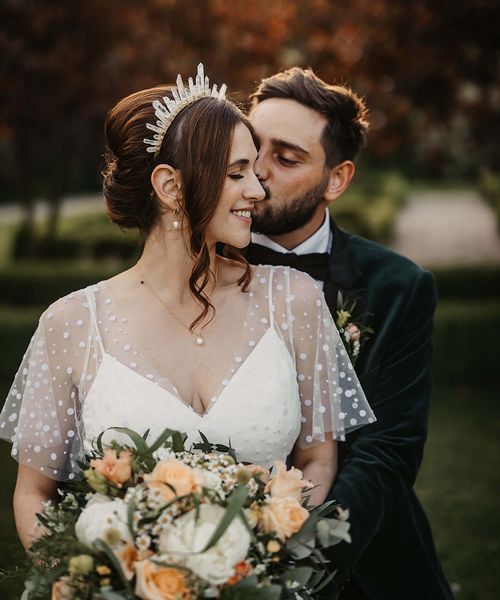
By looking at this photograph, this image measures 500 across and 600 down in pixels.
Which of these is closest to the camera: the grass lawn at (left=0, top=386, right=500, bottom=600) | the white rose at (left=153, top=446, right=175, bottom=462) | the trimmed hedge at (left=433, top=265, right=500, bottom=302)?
the white rose at (left=153, top=446, right=175, bottom=462)

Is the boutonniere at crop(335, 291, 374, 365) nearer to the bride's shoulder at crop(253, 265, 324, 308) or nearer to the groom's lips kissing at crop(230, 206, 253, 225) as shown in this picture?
the bride's shoulder at crop(253, 265, 324, 308)

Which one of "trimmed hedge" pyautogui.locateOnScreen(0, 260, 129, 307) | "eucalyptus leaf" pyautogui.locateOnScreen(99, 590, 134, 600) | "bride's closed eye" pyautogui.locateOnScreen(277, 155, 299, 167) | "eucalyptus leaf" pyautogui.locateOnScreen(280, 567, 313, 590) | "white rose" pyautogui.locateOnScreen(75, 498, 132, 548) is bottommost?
"trimmed hedge" pyautogui.locateOnScreen(0, 260, 129, 307)

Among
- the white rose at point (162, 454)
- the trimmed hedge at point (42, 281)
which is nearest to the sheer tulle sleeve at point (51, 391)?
the white rose at point (162, 454)

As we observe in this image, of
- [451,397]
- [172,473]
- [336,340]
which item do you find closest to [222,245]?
[336,340]

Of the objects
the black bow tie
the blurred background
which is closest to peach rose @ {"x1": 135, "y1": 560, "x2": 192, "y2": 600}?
the black bow tie

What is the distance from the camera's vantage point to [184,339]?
8.99 ft

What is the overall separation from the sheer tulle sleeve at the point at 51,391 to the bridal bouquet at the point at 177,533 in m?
0.42

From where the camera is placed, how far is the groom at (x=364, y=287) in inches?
115

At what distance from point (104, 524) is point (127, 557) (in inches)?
3.9

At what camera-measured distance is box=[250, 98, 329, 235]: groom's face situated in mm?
3125

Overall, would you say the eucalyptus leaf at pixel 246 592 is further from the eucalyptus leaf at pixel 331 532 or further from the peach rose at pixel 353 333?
the peach rose at pixel 353 333

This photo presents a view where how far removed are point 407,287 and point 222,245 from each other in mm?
723

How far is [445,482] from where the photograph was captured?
732cm

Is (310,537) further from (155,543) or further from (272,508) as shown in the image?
(155,543)
